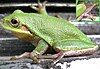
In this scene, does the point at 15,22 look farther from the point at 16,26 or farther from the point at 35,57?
the point at 35,57

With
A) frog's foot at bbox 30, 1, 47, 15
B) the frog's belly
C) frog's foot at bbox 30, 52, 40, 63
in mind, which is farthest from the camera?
frog's foot at bbox 30, 1, 47, 15

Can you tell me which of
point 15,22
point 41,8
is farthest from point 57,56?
point 41,8

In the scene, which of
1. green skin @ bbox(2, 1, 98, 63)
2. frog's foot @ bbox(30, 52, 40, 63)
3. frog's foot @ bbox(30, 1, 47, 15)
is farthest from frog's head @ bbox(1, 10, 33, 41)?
frog's foot @ bbox(30, 1, 47, 15)

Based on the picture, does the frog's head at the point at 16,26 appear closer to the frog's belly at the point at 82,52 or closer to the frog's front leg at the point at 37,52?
the frog's front leg at the point at 37,52

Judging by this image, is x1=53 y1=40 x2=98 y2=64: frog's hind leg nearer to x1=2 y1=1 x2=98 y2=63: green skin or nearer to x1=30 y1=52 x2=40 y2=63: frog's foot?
x1=2 y1=1 x2=98 y2=63: green skin

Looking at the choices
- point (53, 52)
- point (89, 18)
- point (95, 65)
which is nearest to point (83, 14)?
point (89, 18)

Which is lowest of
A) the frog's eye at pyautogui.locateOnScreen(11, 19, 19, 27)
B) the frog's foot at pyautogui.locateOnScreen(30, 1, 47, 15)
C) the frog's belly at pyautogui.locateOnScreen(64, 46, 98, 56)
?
the frog's belly at pyautogui.locateOnScreen(64, 46, 98, 56)

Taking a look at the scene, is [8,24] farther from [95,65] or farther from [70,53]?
[95,65]
